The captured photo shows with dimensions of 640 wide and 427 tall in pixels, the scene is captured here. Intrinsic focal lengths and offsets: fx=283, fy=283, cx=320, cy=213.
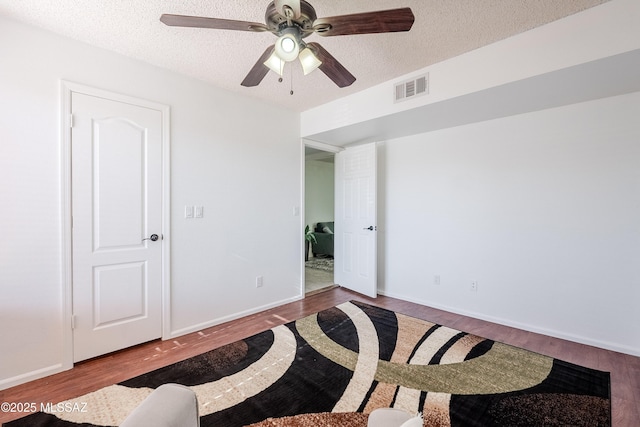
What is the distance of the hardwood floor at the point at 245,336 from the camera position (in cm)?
183

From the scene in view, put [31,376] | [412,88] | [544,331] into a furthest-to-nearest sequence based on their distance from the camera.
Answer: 1. [544,331]
2. [412,88]
3. [31,376]

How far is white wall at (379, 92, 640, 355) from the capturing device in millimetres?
2412

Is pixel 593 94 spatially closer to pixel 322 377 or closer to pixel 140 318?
pixel 322 377

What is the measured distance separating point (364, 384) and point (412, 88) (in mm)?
2459

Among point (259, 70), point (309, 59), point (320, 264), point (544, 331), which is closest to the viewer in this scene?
point (309, 59)

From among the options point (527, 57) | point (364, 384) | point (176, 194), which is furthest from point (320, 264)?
point (527, 57)

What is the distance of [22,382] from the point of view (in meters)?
1.94

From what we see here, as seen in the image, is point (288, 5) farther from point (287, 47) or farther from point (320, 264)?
point (320, 264)

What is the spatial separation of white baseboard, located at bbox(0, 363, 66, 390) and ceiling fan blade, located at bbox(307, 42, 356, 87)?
283 centimetres

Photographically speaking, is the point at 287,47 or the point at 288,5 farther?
the point at 287,47

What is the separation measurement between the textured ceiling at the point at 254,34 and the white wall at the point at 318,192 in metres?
4.38

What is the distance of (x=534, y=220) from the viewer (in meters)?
2.81

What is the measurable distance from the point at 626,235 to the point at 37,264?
182 inches

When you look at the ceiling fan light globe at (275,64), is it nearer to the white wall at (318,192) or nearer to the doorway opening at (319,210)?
the doorway opening at (319,210)
